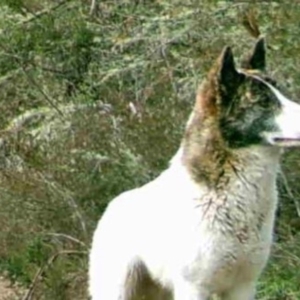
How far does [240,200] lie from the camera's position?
772 centimetres

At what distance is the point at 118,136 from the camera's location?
444 inches

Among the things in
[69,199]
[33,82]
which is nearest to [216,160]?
[69,199]

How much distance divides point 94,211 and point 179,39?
5.67ft

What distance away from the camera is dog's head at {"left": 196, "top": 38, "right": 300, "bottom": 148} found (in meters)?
7.55

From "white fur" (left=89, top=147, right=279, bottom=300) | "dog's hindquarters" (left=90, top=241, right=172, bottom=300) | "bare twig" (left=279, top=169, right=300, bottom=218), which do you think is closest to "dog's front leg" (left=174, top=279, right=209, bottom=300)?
"white fur" (left=89, top=147, right=279, bottom=300)

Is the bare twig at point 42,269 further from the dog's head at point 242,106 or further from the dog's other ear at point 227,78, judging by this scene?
the dog's other ear at point 227,78

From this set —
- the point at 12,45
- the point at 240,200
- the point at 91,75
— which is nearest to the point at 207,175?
the point at 240,200

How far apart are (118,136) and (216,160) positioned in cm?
364

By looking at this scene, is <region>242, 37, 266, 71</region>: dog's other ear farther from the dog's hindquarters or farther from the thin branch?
the thin branch

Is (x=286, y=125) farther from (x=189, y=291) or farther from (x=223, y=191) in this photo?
(x=189, y=291)

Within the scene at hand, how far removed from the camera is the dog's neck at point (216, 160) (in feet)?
25.1

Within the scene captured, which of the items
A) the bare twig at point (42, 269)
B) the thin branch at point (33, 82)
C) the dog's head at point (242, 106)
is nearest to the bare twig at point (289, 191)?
the bare twig at point (42, 269)

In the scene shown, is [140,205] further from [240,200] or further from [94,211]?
[94,211]

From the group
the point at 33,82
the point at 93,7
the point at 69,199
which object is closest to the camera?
the point at 69,199
